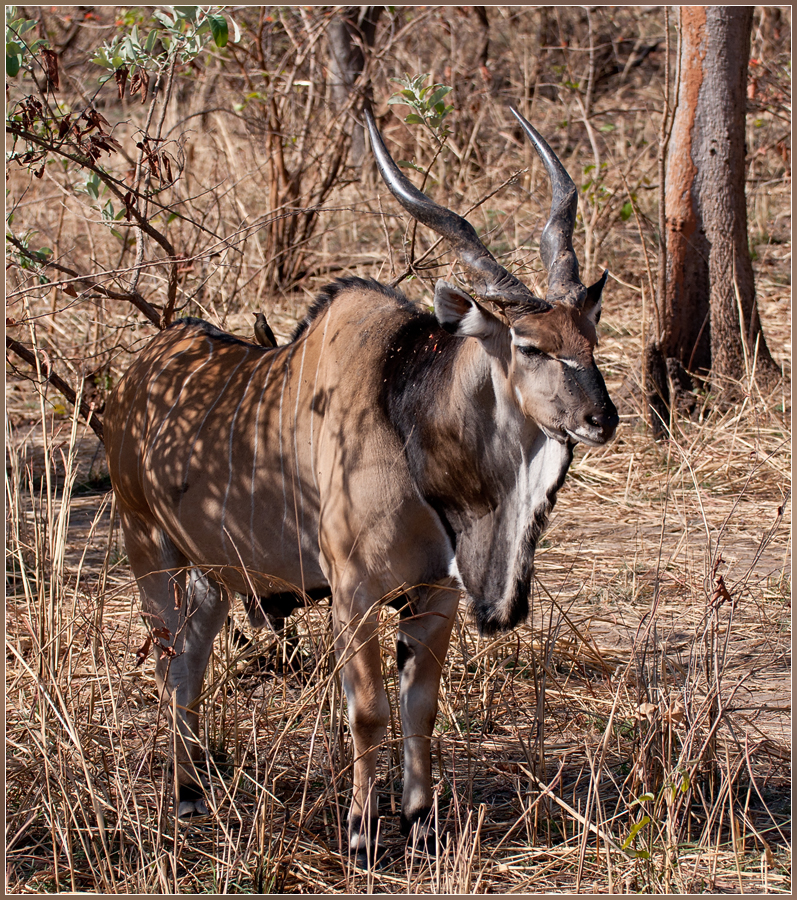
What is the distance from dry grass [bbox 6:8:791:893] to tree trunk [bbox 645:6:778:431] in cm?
22

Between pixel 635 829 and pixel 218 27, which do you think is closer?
pixel 635 829

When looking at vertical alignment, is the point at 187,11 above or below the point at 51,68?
above

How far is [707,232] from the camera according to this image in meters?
4.80

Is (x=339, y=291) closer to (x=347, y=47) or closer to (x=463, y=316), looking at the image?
(x=463, y=316)

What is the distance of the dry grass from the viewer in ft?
6.76

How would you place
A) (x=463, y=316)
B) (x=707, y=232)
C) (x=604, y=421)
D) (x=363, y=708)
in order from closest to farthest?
(x=604, y=421) → (x=463, y=316) → (x=363, y=708) → (x=707, y=232)

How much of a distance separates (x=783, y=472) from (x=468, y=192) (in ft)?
11.1

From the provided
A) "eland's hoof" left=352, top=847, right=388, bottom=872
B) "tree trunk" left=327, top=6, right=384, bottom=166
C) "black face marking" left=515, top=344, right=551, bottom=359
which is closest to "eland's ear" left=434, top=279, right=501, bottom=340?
"black face marking" left=515, top=344, right=551, bottom=359

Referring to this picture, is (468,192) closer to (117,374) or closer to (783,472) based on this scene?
(117,374)

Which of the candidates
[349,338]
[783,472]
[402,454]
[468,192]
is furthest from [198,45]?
[468,192]

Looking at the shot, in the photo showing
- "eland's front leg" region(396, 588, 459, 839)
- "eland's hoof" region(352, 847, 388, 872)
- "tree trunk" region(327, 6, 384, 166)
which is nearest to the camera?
"eland's hoof" region(352, 847, 388, 872)

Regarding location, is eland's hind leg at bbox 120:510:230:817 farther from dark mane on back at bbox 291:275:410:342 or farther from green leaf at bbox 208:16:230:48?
green leaf at bbox 208:16:230:48

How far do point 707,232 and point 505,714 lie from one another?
9.68 feet

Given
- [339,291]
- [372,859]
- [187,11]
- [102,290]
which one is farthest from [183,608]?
[187,11]
